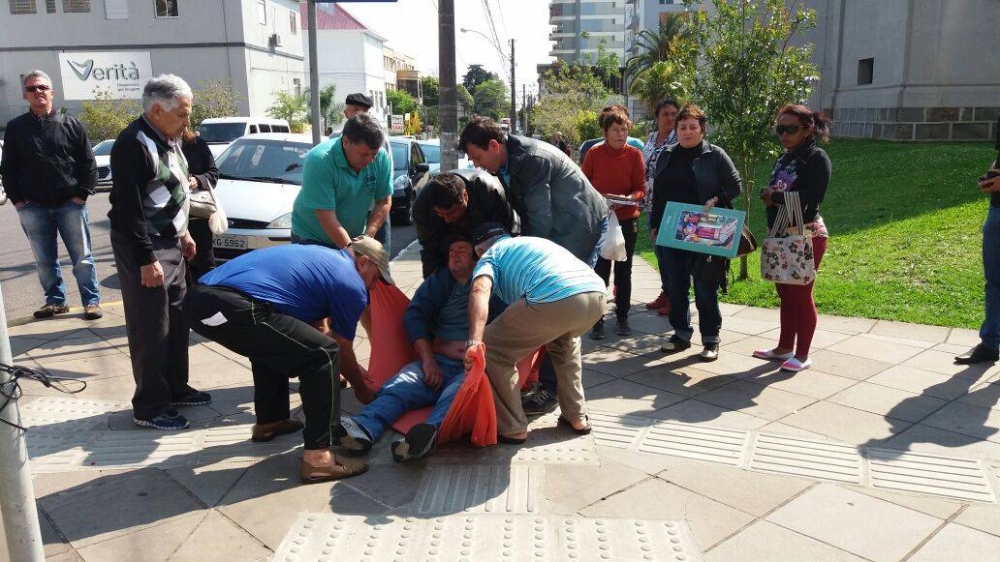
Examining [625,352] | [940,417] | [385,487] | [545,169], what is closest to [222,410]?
[385,487]

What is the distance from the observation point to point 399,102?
77.8 meters

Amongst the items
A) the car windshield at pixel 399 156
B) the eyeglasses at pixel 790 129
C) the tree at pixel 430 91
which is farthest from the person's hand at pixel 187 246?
the tree at pixel 430 91

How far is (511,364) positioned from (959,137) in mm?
21219

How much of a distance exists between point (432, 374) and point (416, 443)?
0.63 m

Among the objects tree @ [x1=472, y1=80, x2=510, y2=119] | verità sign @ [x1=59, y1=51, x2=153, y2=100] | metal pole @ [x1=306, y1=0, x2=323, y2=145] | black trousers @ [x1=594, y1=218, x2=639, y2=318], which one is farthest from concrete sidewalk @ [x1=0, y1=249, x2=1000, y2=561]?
tree @ [x1=472, y1=80, x2=510, y2=119]

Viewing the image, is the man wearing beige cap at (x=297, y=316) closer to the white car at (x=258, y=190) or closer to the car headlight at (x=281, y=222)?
the white car at (x=258, y=190)

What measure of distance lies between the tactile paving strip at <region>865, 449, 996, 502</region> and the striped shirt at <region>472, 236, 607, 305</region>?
65.2 inches

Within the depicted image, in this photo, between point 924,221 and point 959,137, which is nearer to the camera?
point 924,221

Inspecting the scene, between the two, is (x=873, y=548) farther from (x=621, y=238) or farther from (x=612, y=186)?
(x=612, y=186)

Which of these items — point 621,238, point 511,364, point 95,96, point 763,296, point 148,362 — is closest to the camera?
point 511,364

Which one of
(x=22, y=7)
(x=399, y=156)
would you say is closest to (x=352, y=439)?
(x=399, y=156)

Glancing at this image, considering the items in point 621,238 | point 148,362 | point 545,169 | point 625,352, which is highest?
point 545,169

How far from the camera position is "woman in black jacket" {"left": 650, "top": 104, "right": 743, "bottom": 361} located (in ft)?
17.6

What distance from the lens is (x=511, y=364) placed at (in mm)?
3836
